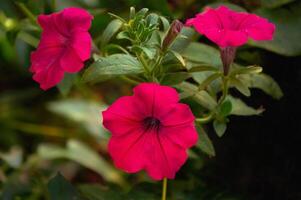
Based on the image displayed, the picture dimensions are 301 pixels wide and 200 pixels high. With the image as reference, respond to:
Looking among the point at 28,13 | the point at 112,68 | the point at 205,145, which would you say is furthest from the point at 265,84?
the point at 28,13

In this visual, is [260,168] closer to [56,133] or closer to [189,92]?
[189,92]

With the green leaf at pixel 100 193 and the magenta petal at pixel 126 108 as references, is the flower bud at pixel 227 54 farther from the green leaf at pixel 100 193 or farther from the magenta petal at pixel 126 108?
the green leaf at pixel 100 193

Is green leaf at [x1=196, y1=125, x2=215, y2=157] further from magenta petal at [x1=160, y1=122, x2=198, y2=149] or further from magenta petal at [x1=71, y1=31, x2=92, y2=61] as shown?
magenta petal at [x1=71, y1=31, x2=92, y2=61]

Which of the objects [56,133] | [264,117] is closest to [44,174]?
[56,133]

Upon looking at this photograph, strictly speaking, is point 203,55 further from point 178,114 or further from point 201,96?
point 178,114

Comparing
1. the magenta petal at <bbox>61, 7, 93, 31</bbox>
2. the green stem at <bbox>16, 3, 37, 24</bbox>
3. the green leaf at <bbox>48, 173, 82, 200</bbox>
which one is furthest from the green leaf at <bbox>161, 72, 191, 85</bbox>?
the green stem at <bbox>16, 3, 37, 24</bbox>

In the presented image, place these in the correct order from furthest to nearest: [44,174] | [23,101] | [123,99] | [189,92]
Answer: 1. [23,101]
2. [44,174]
3. [189,92]
4. [123,99]
